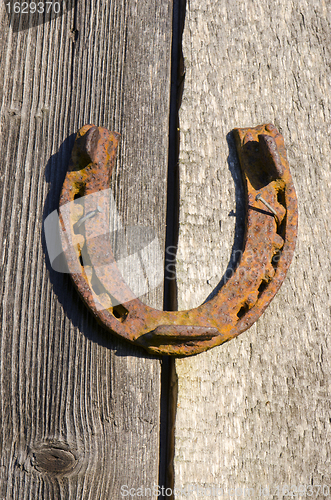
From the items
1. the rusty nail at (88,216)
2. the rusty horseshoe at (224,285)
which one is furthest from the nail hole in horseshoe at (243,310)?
the rusty nail at (88,216)

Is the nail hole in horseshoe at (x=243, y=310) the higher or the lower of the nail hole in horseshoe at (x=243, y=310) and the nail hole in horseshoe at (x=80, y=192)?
the lower

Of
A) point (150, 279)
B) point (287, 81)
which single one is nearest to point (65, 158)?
point (150, 279)

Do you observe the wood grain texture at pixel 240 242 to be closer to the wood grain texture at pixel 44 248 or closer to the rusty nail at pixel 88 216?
the wood grain texture at pixel 44 248

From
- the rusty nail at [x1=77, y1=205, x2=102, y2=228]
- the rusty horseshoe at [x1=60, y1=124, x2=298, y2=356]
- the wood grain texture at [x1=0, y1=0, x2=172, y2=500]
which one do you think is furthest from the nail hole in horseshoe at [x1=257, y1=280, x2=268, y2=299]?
the rusty nail at [x1=77, y1=205, x2=102, y2=228]

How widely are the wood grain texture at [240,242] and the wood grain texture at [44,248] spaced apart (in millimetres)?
77

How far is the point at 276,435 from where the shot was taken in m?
0.97

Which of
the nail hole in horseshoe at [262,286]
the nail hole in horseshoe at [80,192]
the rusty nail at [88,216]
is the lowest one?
the nail hole in horseshoe at [262,286]

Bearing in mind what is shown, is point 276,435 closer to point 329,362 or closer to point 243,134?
point 329,362

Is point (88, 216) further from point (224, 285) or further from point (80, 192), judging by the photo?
point (224, 285)

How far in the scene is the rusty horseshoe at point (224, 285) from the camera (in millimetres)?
915

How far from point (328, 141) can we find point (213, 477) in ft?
3.01

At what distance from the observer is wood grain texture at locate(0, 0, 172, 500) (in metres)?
0.90

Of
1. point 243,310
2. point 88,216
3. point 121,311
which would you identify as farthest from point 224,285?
point 88,216

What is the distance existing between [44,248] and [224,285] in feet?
1.42
